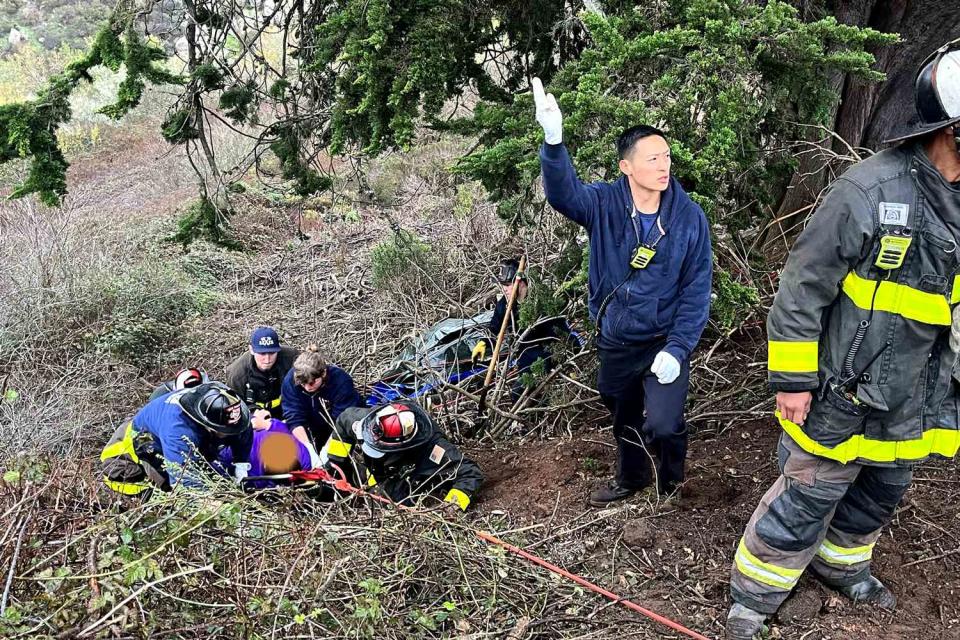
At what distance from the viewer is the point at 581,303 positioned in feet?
15.6

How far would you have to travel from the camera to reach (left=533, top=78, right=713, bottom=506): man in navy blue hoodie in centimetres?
337

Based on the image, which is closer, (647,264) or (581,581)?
(581,581)

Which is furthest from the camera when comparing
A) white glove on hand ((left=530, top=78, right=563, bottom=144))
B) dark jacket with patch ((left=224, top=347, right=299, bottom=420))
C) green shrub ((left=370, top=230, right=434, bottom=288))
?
green shrub ((left=370, top=230, right=434, bottom=288))

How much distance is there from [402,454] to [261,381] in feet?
6.02

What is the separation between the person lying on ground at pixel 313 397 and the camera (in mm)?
5164

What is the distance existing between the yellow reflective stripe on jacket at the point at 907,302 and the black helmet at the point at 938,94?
454 mm

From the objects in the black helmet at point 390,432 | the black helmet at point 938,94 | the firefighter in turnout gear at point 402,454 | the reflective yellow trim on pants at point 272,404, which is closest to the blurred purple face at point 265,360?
the reflective yellow trim on pants at point 272,404

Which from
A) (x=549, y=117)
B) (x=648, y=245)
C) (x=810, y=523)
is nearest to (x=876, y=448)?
(x=810, y=523)

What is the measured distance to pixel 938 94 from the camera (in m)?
2.37

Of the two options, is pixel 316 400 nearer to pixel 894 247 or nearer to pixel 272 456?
pixel 272 456

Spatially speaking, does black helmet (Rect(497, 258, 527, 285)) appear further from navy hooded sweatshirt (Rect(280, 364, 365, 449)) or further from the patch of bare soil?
the patch of bare soil

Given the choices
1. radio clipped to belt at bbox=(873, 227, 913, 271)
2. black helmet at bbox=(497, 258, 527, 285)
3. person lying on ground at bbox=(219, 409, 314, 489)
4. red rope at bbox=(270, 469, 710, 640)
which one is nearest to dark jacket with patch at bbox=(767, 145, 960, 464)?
radio clipped to belt at bbox=(873, 227, 913, 271)

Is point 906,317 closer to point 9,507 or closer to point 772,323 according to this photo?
point 772,323

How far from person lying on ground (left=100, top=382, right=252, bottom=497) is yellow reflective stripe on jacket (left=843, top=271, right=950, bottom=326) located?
3.26 m
